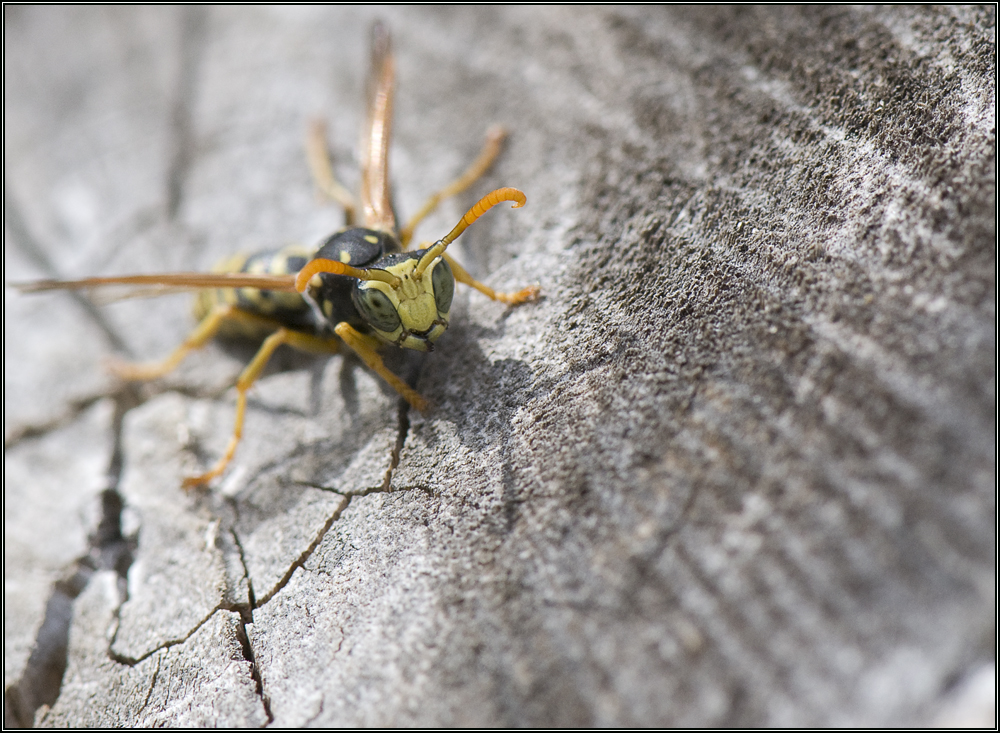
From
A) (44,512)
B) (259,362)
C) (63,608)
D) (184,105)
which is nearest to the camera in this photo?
(63,608)

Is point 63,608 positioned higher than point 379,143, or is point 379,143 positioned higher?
point 379,143

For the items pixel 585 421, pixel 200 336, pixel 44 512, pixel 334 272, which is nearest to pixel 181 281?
pixel 334 272

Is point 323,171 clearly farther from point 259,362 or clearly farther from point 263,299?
point 259,362

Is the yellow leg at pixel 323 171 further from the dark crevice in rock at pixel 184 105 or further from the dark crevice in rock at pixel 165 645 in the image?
the dark crevice in rock at pixel 165 645

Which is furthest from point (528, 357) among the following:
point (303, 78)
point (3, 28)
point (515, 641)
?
point (3, 28)

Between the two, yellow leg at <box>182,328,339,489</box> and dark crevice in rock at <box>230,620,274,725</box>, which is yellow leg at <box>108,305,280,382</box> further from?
dark crevice in rock at <box>230,620,274,725</box>

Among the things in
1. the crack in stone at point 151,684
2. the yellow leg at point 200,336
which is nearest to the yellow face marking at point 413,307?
the yellow leg at point 200,336
